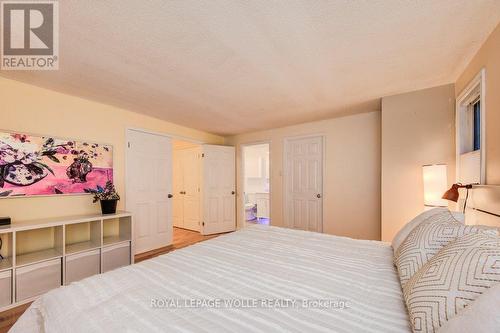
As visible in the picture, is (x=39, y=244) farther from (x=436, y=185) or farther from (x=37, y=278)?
(x=436, y=185)

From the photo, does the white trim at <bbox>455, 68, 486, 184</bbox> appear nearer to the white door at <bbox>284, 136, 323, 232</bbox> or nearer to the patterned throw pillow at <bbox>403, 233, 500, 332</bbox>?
the patterned throw pillow at <bbox>403, 233, 500, 332</bbox>

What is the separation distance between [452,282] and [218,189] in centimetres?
444

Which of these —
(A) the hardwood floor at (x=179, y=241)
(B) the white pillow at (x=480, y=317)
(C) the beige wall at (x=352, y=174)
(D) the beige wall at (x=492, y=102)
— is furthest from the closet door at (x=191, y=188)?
(B) the white pillow at (x=480, y=317)

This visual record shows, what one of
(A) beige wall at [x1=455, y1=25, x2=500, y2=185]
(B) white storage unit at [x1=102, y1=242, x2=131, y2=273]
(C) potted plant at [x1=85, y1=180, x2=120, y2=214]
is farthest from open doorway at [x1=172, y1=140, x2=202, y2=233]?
(A) beige wall at [x1=455, y1=25, x2=500, y2=185]

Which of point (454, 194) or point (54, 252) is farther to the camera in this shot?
point (54, 252)

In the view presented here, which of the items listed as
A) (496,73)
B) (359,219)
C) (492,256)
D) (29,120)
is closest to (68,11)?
(29,120)

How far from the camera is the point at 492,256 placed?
0.77 metres

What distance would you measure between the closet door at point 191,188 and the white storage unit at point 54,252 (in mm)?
1904

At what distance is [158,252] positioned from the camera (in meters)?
3.62

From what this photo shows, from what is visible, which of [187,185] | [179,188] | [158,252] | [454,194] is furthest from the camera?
[179,188]

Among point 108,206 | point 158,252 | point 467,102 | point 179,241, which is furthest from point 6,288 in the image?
point 467,102

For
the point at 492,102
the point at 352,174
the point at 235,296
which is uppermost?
the point at 492,102

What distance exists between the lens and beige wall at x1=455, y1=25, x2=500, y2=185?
5.03ft

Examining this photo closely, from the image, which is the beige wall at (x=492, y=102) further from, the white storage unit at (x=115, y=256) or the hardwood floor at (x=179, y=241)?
the hardwood floor at (x=179, y=241)
